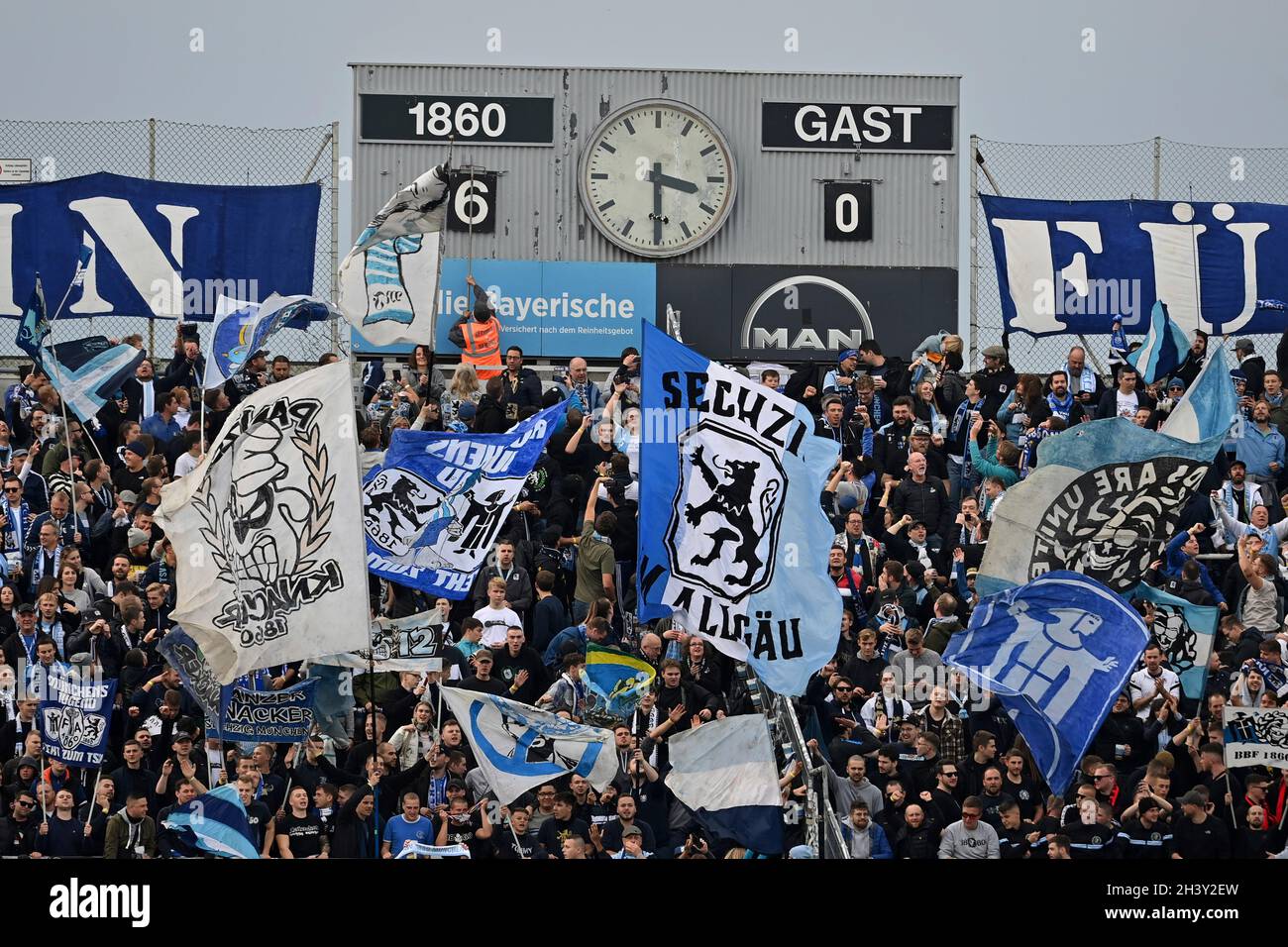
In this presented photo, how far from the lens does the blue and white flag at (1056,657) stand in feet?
65.2

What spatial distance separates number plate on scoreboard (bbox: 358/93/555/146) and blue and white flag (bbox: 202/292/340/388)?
975 cm

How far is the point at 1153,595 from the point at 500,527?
563 centimetres

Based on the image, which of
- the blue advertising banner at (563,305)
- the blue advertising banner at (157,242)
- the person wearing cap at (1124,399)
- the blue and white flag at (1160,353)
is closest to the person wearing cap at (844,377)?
the person wearing cap at (1124,399)

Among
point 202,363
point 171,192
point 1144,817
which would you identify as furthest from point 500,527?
point 171,192

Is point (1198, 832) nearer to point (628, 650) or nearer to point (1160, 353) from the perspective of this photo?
point (628, 650)

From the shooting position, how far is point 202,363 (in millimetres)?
26328

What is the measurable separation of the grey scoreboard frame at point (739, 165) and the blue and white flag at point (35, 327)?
789 cm

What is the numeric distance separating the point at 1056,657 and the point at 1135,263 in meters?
10.6

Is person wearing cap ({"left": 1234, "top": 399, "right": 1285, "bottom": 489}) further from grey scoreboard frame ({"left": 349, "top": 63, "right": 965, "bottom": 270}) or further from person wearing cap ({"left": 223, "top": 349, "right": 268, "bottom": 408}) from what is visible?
person wearing cap ({"left": 223, "top": 349, "right": 268, "bottom": 408})

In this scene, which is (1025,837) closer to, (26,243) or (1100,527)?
(1100,527)

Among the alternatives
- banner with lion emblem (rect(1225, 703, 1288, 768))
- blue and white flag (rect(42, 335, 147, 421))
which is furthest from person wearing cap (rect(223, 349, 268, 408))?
banner with lion emblem (rect(1225, 703, 1288, 768))

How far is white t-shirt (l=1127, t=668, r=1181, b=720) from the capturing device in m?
21.7

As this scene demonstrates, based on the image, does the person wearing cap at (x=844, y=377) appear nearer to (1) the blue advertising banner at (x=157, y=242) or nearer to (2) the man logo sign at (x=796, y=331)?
(1) the blue advertising banner at (x=157, y=242)
